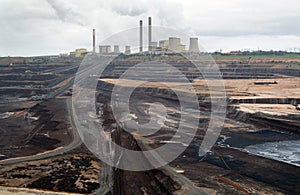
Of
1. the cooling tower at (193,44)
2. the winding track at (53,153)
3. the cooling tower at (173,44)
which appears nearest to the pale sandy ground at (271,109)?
the winding track at (53,153)

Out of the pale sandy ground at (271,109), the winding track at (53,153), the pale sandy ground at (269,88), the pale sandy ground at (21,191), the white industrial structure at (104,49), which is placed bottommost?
the winding track at (53,153)

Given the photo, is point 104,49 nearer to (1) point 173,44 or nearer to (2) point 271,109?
(1) point 173,44

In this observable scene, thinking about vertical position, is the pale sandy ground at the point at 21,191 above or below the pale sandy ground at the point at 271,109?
below

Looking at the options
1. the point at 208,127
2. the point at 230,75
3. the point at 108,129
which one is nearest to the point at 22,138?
the point at 108,129

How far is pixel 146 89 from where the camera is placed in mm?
71562

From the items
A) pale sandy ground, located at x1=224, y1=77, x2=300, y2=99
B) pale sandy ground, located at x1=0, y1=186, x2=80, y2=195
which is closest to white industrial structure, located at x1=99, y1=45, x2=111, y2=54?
pale sandy ground, located at x1=224, y1=77, x2=300, y2=99

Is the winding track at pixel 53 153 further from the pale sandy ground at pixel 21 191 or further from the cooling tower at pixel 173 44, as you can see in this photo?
the cooling tower at pixel 173 44

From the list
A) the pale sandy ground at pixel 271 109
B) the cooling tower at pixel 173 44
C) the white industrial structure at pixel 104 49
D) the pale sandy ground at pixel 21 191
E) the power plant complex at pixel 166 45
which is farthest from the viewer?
the white industrial structure at pixel 104 49

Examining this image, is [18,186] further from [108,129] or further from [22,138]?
[108,129]

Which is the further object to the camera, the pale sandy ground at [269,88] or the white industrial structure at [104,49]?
the white industrial structure at [104,49]

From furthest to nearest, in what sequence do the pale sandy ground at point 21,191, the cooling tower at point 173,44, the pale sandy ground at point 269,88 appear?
1. the cooling tower at point 173,44
2. the pale sandy ground at point 269,88
3. the pale sandy ground at point 21,191

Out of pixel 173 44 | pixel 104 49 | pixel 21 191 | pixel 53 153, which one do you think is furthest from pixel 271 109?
pixel 104 49

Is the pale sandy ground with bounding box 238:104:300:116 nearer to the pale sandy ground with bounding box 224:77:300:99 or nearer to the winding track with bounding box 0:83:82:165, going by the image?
the pale sandy ground with bounding box 224:77:300:99

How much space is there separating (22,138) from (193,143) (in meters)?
17.4
